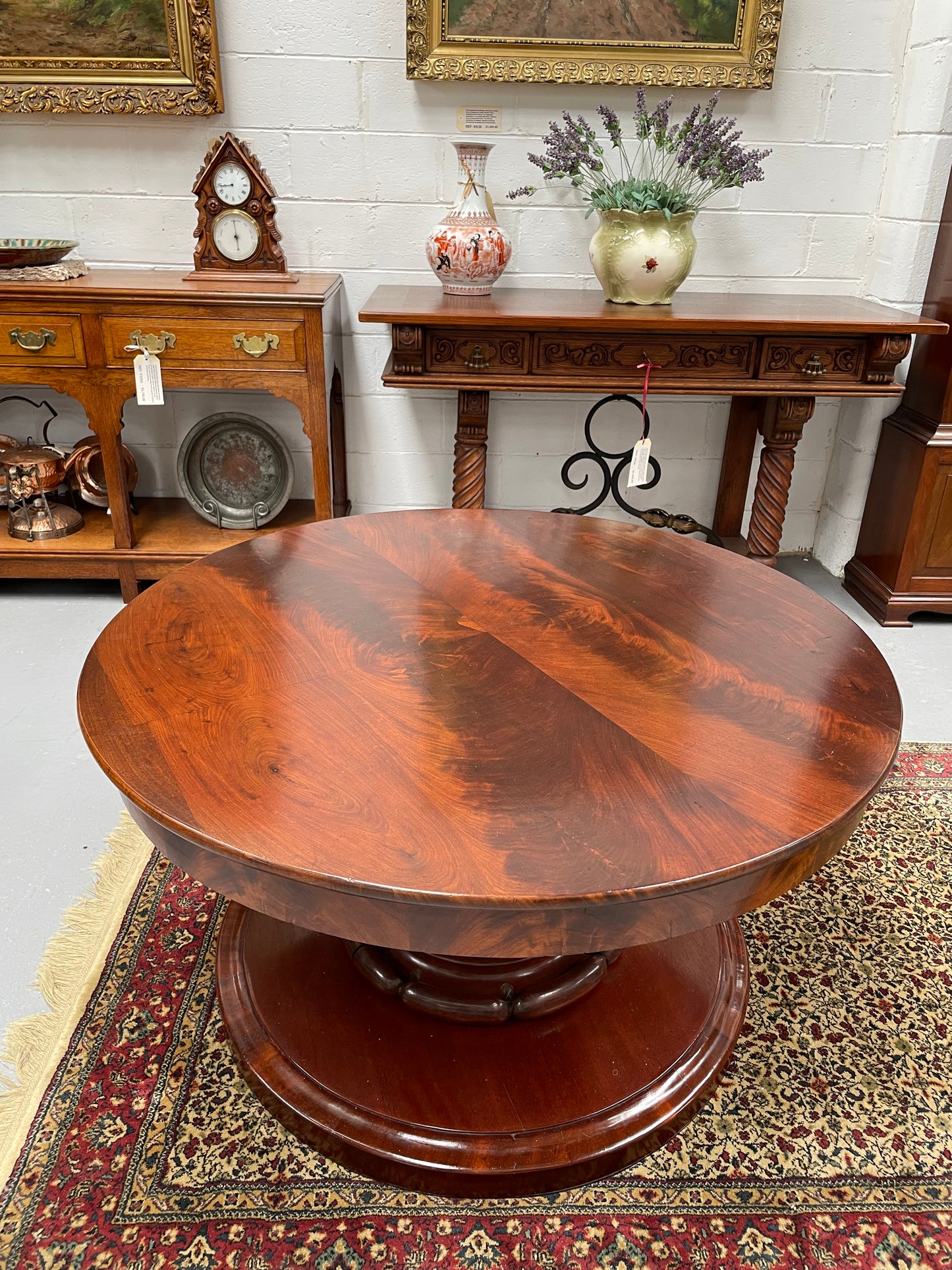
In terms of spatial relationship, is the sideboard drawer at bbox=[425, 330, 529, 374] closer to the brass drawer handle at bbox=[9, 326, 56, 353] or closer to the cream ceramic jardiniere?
the cream ceramic jardiniere

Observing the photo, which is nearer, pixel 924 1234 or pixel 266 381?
pixel 924 1234

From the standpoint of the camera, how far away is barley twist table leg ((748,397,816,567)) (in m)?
2.55

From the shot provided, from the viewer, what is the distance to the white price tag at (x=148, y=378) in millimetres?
2424

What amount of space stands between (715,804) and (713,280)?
2222mm

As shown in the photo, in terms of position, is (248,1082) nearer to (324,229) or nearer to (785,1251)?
(785,1251)

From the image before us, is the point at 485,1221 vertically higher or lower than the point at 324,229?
lower

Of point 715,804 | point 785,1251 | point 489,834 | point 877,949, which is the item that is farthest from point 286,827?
point 877,949

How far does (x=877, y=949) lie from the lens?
1.57m

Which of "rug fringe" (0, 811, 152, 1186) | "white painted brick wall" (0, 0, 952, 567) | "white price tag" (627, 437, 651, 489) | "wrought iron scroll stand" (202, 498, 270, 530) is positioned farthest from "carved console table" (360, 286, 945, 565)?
"rug fringe" (0, 811, 152, 1186)

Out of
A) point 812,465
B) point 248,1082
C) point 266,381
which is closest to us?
point 248,1082

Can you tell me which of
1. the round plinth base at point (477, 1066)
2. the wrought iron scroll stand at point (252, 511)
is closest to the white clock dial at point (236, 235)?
the wrought iron scroll stand at point (252, 511)

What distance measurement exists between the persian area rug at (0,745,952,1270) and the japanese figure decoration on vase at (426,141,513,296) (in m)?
1.79

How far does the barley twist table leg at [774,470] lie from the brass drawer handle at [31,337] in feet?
6.32

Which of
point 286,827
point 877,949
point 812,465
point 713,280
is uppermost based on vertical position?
point 713,280
